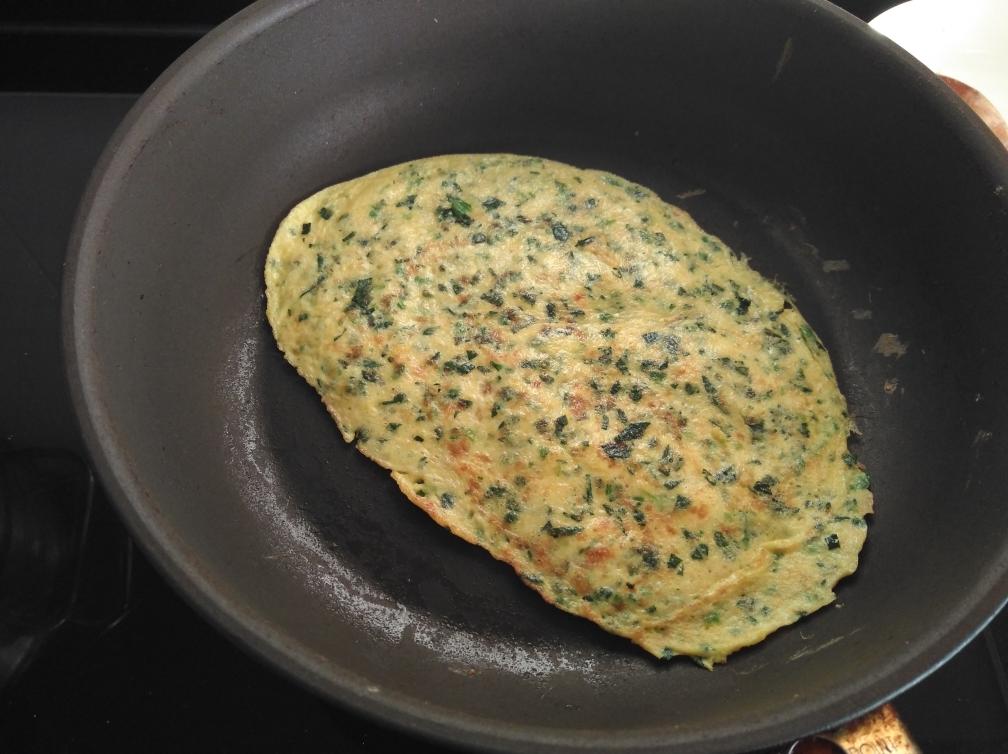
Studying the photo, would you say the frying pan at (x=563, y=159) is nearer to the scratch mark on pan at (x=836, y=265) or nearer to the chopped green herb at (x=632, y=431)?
the scratch mark on pan at (x=836, y=265)

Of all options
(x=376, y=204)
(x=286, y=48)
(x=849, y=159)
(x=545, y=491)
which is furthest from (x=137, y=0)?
(x=849, y=159)

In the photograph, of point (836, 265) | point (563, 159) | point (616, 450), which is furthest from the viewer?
point (563, 159)

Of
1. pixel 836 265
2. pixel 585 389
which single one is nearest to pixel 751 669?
pixel 585 389

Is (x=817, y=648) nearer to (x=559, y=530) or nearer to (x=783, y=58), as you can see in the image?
(x=559, y=530)

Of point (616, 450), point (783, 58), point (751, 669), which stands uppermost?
point (783, 58)

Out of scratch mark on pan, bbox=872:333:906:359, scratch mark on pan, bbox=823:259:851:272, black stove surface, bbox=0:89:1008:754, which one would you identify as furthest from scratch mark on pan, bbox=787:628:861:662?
scratch mark on pan, bbox=823:259:851:272

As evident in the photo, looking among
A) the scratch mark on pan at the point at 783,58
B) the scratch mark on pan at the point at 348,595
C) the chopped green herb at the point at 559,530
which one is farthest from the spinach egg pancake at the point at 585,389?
the scratch mark on pan at the point at 783,58
